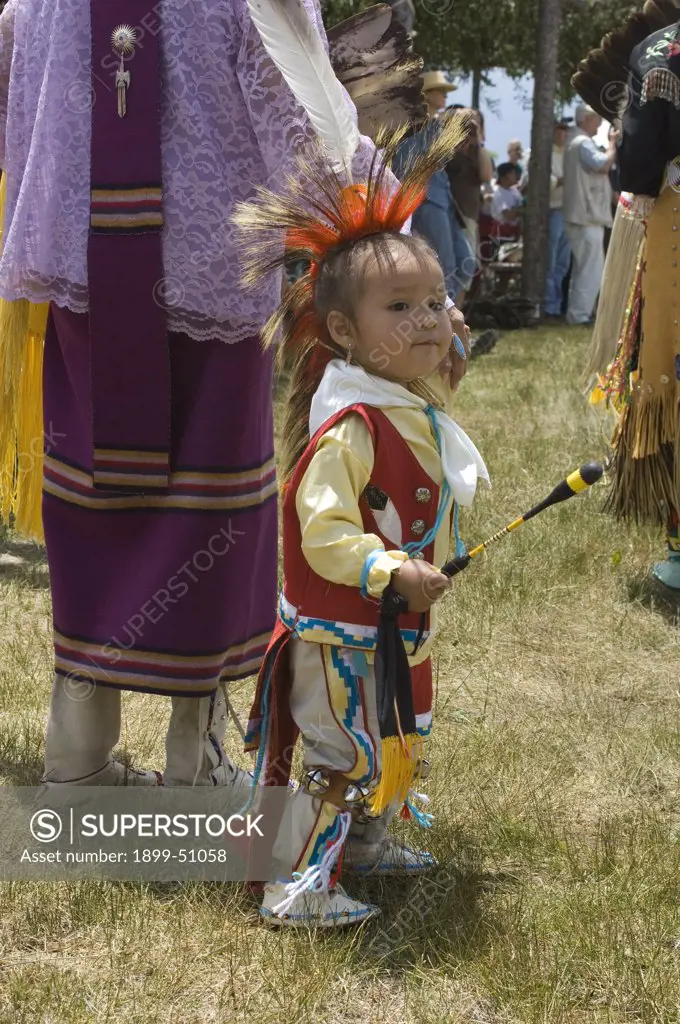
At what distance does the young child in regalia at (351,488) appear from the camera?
6.97 feet

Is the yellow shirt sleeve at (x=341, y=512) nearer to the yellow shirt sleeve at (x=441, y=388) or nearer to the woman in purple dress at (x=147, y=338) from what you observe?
the yellow shirt sleeve at (x=441, y=388)

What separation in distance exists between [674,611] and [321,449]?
7.11 ft

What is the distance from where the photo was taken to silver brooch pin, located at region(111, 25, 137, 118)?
234cm

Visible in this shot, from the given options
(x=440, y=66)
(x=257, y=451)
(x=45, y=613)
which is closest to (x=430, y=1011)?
(x=257, y=451)

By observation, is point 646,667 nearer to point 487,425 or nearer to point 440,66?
point 487,425

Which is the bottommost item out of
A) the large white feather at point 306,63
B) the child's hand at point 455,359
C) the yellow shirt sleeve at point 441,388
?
the yellow shirt sleeve at point 441,388

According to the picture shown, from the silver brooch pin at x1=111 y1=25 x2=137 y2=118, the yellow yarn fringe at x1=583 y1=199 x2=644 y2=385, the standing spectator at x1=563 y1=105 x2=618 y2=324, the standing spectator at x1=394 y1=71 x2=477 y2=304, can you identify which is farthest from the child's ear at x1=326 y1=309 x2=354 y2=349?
the standing spectator at x1=563 y1=105 x2=618 y2=324

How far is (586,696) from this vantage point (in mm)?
3373

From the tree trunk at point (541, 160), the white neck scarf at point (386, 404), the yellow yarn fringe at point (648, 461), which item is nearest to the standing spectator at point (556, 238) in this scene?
the tree trunk at point (541, 160)

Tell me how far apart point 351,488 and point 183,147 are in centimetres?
73

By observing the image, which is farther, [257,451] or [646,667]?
[646,667]

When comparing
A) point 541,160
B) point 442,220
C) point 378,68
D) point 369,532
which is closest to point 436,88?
point 442,220

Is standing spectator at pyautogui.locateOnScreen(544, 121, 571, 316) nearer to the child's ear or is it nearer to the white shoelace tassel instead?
the child's ear

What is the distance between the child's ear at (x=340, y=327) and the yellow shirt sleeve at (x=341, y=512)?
137 millimetres
